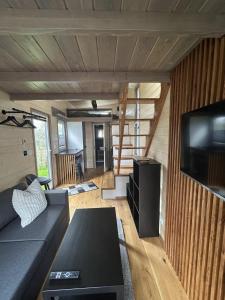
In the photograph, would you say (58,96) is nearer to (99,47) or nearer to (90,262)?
(99,47)

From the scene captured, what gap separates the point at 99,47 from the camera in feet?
4.47

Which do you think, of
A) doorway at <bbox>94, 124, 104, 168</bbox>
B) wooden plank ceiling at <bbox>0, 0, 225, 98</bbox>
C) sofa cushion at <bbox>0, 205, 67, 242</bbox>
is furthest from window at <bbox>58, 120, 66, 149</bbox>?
wooden plank ceiling at <bbox>0, 0, 225, 98</bbox>

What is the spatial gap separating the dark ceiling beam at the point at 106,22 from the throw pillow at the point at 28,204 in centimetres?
178

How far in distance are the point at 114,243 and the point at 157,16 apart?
1794 millimetres

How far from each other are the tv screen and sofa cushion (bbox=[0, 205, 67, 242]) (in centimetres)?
160

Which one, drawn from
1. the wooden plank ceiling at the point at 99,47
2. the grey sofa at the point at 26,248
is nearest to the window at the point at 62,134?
A: the grey sofa at the point at 26,248

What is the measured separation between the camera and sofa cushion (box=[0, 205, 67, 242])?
5.74ft

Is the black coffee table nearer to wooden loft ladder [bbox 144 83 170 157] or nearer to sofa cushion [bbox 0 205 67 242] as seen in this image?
sofa cushion [bbox 0 205 67 242]

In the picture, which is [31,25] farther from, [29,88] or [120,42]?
[29,88]

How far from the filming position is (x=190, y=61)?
1.49 m

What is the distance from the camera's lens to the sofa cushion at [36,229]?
1750 millimetres

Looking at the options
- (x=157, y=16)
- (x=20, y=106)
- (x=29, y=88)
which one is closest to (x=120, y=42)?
(x=157, y=16)

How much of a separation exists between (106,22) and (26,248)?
1.94 m

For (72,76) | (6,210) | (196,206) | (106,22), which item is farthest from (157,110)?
(6,210)
